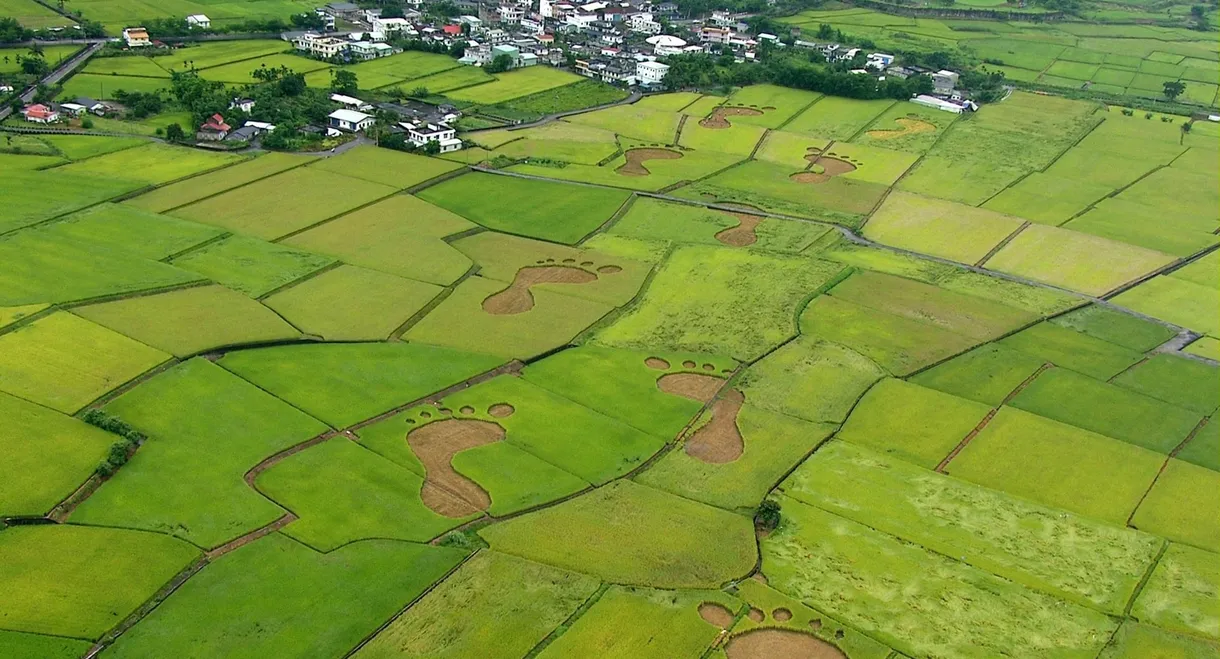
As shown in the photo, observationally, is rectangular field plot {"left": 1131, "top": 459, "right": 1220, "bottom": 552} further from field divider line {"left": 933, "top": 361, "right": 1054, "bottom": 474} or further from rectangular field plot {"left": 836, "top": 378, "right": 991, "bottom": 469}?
rectangular field plot {"left": 836, "top": 378, "right": 991, "bottom": 469}

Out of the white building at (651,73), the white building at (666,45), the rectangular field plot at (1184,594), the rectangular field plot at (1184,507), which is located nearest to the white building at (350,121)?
the white building at (651,73)

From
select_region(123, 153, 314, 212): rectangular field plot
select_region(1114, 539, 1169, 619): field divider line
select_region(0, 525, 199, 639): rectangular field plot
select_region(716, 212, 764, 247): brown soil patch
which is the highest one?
select_region(123, 153, 314, 212): rectangular field plot

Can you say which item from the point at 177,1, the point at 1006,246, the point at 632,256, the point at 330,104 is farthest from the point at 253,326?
the point at 177,1

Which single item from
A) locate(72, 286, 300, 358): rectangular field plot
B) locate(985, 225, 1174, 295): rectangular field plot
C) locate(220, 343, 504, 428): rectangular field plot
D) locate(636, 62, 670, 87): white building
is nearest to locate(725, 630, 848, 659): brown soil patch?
locate(220, 343, 504, 428): rectangular field plot

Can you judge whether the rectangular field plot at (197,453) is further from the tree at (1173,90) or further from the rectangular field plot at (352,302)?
the tree at (1173,90)

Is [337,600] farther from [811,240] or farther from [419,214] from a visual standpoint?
[811,240]

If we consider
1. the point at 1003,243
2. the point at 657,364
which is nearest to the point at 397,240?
the point at 657,364

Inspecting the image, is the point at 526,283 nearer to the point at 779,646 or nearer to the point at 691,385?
the point at 691,385
